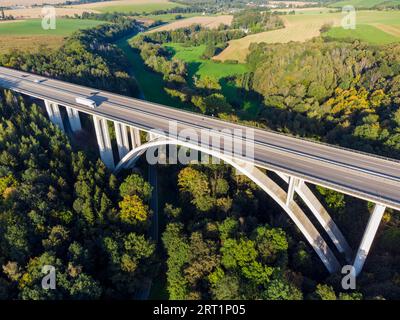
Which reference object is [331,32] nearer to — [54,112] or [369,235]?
[54,112]

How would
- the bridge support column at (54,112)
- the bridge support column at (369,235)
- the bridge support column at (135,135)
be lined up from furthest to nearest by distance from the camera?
1. the bridge support column at (54,112)
2. the bridge support column at (135,135)
3. the bridge support column at (369,235)

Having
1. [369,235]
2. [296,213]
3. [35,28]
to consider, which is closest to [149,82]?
[296,213]

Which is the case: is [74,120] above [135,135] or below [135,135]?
below

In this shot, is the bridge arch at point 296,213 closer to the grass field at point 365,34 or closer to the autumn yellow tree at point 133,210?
the autumn yellow tree at point 133,210

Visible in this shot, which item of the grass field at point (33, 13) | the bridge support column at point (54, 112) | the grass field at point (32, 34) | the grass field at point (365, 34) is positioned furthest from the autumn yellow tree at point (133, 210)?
the grass field at point (33, 13)

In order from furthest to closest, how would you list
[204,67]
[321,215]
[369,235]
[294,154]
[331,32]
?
1. [331,32]
2. [204,67]
3. [294,154]
4. [321,215]
5. [369,235]

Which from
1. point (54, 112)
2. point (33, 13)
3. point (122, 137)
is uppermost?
point (33, 13)
